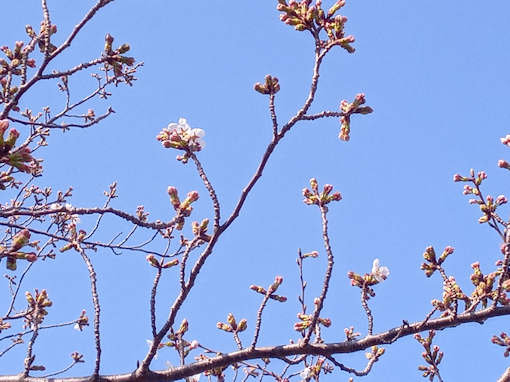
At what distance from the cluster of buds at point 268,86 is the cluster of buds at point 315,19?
44 centimetres

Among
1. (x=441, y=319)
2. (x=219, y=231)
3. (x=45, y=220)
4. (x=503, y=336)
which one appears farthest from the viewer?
(x=45, y=220)

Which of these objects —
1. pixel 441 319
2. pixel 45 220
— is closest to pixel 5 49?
pixel 45 220

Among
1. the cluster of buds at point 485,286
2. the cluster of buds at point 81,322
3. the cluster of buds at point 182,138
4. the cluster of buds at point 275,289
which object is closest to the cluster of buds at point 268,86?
the cluster of buds at point 182,138

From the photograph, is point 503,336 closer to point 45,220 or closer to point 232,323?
point 232,323

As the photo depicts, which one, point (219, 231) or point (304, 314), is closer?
point (219, 231)

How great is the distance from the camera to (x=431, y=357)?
13.7ft

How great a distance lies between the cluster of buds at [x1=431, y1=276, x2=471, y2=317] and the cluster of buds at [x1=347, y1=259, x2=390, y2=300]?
1.31 ft

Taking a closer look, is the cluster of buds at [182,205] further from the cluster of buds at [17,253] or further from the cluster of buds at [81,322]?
the cluster of buds at [81,322]

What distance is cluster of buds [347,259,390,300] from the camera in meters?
3.63

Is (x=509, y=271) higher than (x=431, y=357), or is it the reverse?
(x=509, y=271)

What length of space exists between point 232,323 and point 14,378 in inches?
51.8

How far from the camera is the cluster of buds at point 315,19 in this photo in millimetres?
3135

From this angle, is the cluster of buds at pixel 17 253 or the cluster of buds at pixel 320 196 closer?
the cluster of buds at pixel 17 253

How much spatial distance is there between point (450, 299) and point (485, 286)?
243 millimetres
